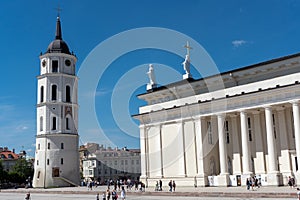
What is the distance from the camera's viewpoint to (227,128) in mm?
44969

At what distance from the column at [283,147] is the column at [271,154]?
1.30 m

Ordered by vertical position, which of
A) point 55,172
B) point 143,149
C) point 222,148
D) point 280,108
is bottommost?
point 55,172

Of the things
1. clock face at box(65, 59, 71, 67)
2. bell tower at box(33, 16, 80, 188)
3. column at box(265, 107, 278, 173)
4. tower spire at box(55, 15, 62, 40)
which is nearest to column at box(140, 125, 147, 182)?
column at box(265, 107, 278, 173)

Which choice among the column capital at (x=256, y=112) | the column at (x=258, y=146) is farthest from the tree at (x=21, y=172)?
the column capital at (x=256, y=112)

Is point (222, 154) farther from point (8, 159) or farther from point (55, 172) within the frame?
point (8, 159)

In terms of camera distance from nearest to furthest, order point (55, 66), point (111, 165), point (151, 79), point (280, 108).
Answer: point (280, 108)
point (151, 79)
point (55, 66)
point (111, 165)

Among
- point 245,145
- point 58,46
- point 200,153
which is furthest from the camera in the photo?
point 58,46

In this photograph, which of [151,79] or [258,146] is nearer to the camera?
[258,146]

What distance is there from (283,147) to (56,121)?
46377mm

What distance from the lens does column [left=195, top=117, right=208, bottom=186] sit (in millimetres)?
43438

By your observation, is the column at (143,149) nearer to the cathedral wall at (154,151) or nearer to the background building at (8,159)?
the cathedral wall at (154,151)

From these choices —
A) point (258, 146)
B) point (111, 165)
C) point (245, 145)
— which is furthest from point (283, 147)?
point (111, 165)

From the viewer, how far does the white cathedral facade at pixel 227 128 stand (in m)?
38.2

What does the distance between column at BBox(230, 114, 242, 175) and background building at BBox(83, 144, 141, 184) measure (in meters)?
81.8
